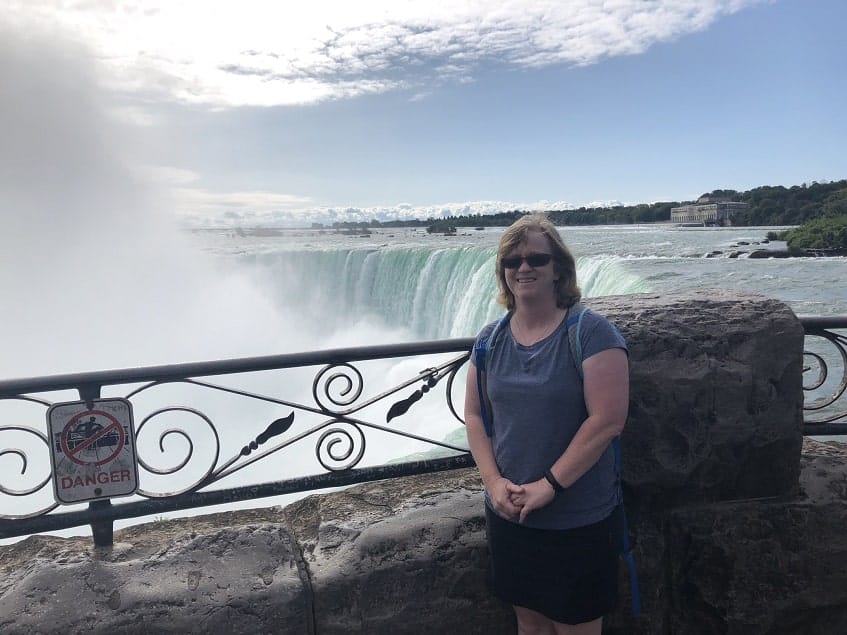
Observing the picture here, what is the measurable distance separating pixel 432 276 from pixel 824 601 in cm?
1714

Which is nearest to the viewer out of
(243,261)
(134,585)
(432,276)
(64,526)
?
(134,585)

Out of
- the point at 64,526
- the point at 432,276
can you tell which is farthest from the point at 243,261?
the point at 64,526

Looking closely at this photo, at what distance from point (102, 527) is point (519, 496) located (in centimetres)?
138

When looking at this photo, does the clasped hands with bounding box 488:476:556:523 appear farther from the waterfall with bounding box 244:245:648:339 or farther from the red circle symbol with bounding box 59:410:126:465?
the waterfall with bounding box 244:245:648:339

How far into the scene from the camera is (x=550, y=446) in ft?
5.58

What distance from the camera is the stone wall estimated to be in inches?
79.2

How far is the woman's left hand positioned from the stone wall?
1.75 ft

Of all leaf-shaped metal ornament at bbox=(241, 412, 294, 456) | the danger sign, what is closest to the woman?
leaf-shaped metal ornament at bbox=(241, 412, 294, 456)

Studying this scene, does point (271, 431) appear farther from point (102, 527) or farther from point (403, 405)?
point (102, 527)

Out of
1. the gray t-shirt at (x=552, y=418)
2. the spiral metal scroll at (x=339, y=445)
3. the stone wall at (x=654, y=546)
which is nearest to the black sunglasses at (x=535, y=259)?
the gray t-shirt at (x=552, y=418)

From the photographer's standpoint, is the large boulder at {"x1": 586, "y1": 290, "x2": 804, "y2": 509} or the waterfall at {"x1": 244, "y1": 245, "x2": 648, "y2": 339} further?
the waterfall at {"x1": 244, "y1": 245, "x2": 648, "y2": 339}

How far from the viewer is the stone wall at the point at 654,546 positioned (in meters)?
2.01

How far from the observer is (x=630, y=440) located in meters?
2.09

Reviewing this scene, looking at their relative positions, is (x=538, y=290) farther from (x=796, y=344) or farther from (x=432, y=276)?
(x=432, y=276)
